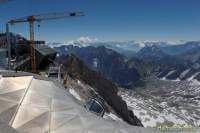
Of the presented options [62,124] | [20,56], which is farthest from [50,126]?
[20,56]

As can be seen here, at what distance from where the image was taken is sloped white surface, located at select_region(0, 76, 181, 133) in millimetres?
30672

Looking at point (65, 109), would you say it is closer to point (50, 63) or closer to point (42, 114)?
point (42, 114)

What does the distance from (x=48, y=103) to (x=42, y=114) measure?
2859 millimetres

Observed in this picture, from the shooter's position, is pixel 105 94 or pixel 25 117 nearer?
pixel 25 117

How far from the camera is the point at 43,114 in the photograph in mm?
32812

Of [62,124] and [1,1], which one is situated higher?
[1,1]

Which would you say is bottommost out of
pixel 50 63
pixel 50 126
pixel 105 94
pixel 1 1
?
pixel 105 94

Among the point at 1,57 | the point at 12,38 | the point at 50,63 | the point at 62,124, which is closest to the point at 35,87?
the point at 62,124

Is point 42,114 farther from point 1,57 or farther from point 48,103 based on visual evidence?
point 1,57

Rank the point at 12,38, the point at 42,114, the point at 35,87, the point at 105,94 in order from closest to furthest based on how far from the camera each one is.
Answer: the point at 42,114 → the point at 35,87 → the point at 12,38 → the point at 105,94

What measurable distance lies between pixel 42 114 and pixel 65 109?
295cm

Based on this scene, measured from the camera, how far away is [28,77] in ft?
137

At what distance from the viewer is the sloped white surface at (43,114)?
3067 centimetres

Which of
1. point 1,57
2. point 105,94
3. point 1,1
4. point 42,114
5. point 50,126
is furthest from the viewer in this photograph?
point 105,94
